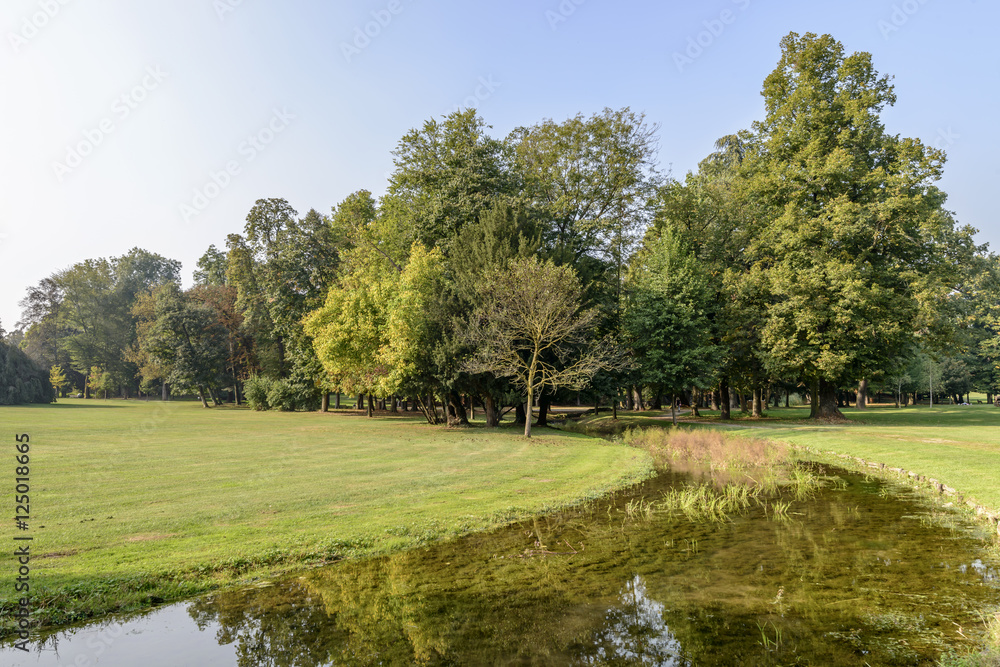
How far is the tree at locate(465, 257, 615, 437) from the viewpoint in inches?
1145

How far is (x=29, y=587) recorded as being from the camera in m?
7.61

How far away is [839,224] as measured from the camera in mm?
35625

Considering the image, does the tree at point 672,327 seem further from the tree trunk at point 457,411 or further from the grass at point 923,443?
the tree trunk at point 457,411

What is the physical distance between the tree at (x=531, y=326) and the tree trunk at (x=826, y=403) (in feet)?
63.9

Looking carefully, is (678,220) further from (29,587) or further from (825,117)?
(29,587)

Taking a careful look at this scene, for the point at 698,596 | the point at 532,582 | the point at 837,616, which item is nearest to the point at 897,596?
the point at 837,616

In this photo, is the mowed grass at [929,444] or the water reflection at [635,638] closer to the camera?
the water reflection at [635,638]

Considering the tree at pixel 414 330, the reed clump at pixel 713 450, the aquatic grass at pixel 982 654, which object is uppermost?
the tree at pixel 414 330

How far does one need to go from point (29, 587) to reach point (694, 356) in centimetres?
3466

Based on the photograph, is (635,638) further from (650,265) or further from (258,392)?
(258,392)

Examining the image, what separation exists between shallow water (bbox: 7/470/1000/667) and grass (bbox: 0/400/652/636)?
912mm

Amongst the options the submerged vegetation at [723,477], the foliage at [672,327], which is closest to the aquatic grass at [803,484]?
the submerged vegetation at [723,477]

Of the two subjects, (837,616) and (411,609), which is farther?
(411,609)

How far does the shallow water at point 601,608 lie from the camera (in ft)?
20.5
